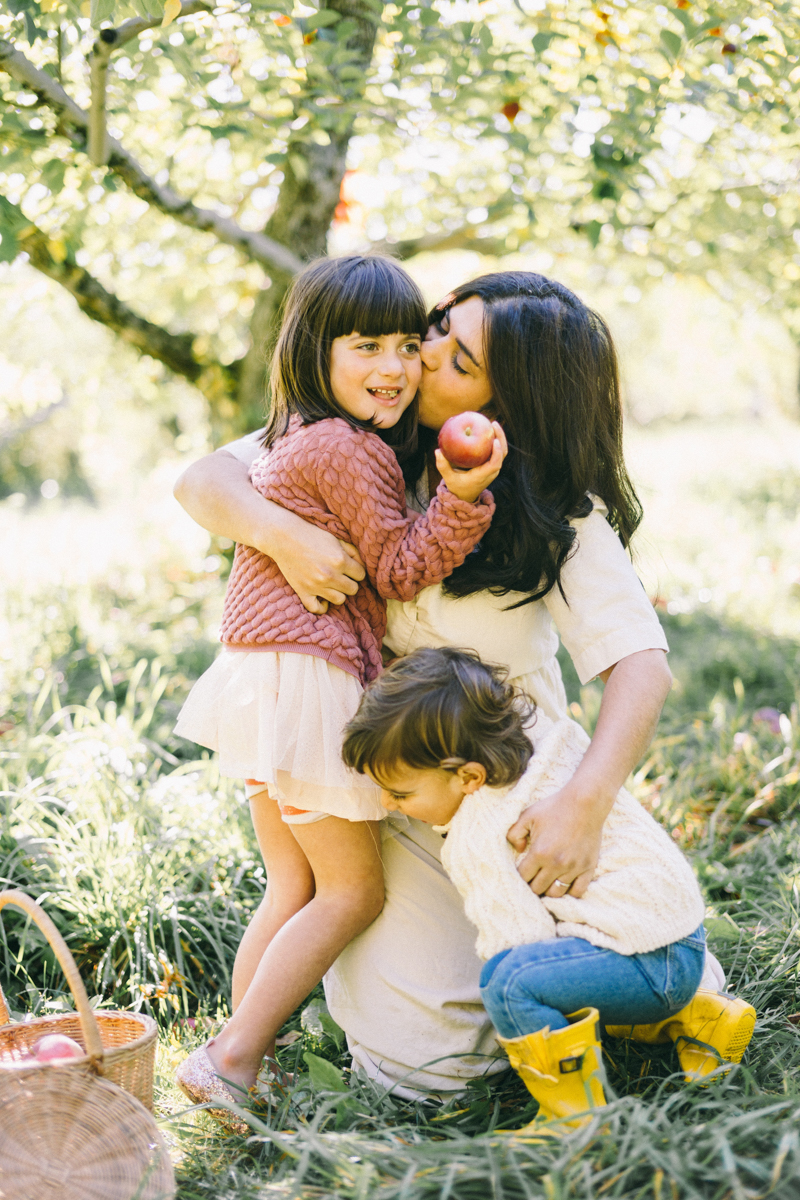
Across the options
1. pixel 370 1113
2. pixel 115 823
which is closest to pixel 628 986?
pixel 370 1113

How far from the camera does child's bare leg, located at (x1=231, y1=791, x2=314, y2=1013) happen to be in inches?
81.8

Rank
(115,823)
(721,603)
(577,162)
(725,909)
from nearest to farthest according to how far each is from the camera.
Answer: (725,909), (115,823), (577,162), (721,603)

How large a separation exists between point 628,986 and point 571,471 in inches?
39.3

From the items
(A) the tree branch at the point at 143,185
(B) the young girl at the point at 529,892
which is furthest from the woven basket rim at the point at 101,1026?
(A) the tree branch at the point at 143,185

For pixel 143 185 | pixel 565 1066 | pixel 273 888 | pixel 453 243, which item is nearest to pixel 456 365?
pixel 273 888

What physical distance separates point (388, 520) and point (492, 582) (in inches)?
10.3

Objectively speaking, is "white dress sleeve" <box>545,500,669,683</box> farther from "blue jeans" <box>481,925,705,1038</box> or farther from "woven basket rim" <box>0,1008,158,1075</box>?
"woven basket rim" <box>0,1008,158,1075</box>

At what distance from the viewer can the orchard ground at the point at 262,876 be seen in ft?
4.84

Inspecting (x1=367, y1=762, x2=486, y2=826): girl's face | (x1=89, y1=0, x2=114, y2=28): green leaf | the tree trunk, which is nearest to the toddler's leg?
(x1=367, y1=762, x2=486, y2=826): girl's face

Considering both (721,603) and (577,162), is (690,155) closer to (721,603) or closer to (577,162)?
(577,162)

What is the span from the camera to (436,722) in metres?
1.70

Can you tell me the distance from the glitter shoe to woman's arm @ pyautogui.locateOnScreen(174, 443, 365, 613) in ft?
3.01

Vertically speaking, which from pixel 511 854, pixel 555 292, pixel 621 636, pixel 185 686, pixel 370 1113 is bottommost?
pixel 185 686

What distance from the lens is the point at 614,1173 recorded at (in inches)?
55.2
